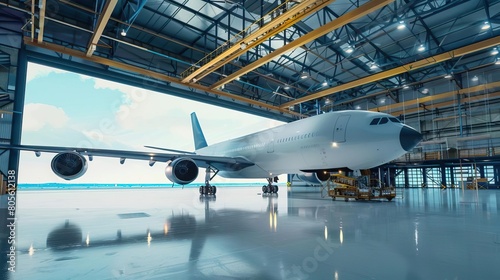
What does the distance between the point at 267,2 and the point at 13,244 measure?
13617 mm

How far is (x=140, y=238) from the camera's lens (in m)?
3.85

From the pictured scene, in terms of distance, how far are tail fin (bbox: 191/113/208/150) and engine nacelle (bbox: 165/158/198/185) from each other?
11984mm

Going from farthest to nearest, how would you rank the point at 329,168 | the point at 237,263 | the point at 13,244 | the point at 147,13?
the point at 147,13, the point at 329,168, the point at 13,244, the point at 237,263

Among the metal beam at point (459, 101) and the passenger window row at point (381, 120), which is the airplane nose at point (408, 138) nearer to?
the passenger window row at point (381, 120)

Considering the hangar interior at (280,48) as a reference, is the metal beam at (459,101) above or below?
below

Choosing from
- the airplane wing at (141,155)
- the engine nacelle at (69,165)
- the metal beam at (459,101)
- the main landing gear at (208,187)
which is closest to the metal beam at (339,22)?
the airplane wing at (141,155)

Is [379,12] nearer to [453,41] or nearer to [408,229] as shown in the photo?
[453,41]

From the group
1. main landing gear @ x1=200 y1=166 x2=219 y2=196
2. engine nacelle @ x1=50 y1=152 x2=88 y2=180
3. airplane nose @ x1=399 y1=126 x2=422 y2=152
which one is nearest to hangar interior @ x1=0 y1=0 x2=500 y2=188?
airplane nose @ x1=399 y1=126 x2=422 y2=152

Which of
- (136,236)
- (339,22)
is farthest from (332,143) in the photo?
(136,236)

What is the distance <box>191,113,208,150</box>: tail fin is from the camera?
22359 millimetres

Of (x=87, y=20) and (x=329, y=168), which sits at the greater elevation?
(x=87, y=20)

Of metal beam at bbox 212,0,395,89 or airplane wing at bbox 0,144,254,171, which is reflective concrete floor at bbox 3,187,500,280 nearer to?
airplane wing at bbox 0,144,254,171

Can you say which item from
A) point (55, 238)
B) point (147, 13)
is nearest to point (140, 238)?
point (55, 238)

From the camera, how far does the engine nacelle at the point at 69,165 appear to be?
8.60m
